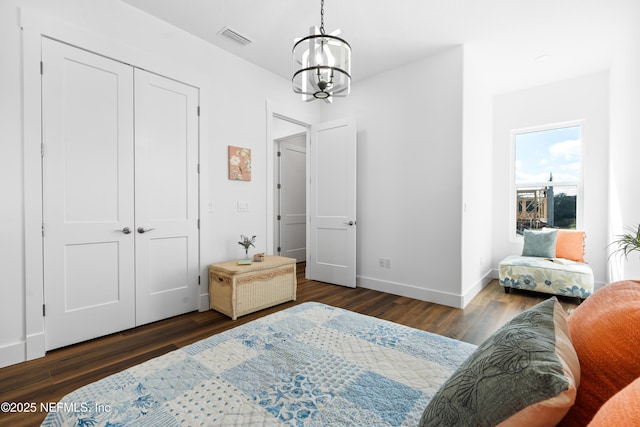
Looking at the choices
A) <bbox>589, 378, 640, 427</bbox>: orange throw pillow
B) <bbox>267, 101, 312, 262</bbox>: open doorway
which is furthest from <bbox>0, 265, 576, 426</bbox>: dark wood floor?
<bbox>589, 378, 640, 427</bbox>: orange throw pillow

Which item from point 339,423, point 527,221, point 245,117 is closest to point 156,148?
point 245,117

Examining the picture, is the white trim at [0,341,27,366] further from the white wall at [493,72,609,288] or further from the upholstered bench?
the white wall at [493,72,609,288]

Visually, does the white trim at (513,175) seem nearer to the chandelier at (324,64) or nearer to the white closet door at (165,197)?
the chandelier at (324,64)

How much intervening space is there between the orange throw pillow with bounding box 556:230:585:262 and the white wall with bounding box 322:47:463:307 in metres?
1.85

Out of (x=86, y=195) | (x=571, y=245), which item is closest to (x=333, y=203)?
(x=86, y=195)

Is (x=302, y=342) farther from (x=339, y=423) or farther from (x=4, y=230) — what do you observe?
(x=4, y=230)

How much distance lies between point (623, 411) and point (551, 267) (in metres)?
3.98

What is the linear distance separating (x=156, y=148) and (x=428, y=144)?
2980 mm

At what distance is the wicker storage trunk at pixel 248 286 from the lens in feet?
9.57

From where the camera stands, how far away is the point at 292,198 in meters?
6.06

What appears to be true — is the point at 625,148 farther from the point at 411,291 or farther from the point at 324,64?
the point at 324,64

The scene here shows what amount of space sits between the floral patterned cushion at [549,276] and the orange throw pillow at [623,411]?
3.89m

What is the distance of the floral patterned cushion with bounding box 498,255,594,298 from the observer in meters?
3.42

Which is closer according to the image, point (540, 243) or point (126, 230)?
point (126, 230)
